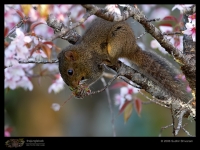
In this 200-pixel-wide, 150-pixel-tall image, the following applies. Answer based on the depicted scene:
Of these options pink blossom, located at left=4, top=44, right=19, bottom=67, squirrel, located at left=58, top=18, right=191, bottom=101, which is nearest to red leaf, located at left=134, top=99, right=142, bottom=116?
squirrel, located at left=58, top=18, right=191, bottom=101

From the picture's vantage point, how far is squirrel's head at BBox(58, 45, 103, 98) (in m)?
3.96

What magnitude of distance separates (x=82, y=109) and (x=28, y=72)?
2.78 metres

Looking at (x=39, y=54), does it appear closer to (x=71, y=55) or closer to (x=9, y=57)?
(x=9, y=57)

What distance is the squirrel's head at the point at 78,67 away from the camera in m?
3.96

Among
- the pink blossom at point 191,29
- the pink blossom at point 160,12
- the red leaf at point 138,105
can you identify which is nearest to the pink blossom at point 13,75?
the red leaf at point 138,105

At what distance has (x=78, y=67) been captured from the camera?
4074 mm

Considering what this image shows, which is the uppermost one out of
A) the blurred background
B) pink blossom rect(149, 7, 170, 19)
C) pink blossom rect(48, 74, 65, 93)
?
pink blossom rect(149, 7, 170, 19)

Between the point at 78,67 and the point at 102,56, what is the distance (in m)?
0.30

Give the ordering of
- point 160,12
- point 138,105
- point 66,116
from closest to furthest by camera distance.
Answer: point 138,105
point 160,12
point 66,116

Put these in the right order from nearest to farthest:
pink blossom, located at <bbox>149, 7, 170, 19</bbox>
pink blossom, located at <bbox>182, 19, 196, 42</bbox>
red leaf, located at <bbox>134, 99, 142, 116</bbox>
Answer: pink blossom, located at <bbox>182, 19, 196, 42</bbox> → red leaf, located at <bbox>134, 99, 142, 116</bbox> → pink blossom, located at <bbox>149, 7, 170, 19</bbox>

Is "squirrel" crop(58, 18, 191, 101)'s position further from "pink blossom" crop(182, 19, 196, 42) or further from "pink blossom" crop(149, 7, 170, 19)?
"pink blossom" crop(149, 7, 170, 19)

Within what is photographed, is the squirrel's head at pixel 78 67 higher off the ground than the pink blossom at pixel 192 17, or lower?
lower

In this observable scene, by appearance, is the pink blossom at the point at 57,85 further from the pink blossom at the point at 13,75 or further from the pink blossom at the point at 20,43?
the pink blossom at the point at 20,43

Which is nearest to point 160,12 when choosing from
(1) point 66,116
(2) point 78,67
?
(2) point 78,67
